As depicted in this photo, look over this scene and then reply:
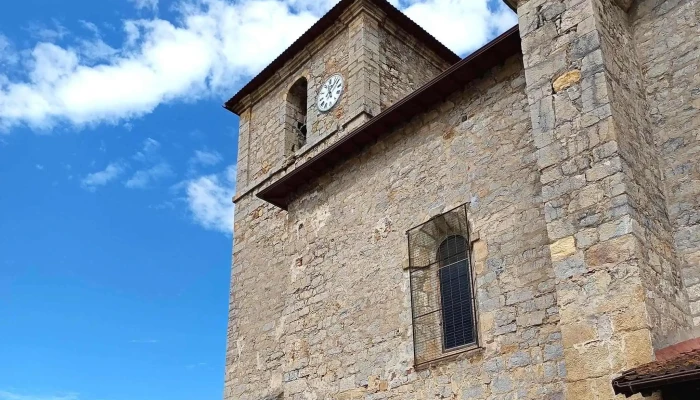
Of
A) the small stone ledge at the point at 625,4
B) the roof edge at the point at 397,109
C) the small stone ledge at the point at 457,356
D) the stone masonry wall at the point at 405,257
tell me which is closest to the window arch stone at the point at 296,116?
the roof edge at the point at 397,109

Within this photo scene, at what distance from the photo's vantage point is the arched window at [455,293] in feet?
24.7

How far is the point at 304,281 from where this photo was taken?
9828mm

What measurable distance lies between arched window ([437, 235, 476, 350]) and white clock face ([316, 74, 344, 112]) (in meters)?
6.07

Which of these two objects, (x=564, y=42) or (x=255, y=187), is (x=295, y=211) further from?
(x=564, y=42)

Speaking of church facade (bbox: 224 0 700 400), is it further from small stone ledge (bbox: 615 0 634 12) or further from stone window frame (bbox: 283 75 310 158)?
stone window frame (bbox: 283 75 310 158)

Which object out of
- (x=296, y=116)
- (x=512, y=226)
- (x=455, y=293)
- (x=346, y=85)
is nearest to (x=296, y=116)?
(x=296, y=116)

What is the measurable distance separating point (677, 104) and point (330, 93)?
8.03 m

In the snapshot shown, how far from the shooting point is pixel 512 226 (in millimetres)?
7277

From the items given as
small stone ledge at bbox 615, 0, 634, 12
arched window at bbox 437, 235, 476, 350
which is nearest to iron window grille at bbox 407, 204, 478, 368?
arched window at bbox 437, 235, 476, 350

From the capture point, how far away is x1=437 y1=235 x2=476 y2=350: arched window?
24.7 feet

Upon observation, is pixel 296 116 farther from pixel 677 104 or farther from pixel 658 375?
pixel 658 375

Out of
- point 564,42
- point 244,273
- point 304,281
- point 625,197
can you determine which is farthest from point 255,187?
point 625,197

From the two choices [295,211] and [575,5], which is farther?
[295,211]

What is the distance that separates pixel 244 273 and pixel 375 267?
4941 mm
